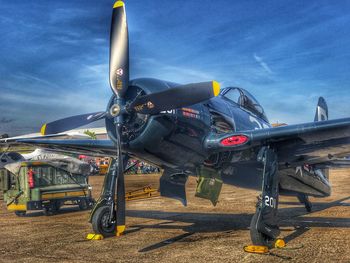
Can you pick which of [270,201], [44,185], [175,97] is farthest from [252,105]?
[44,185]

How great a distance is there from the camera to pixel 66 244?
811 centimetres

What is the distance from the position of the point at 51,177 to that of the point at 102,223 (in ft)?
18.6

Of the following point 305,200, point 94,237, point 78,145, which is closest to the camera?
Result: point 94,237

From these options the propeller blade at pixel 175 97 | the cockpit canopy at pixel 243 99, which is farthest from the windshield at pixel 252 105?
the propeller blade at pixel 175 97

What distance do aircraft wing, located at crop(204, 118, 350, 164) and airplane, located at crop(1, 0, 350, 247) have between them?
19mm

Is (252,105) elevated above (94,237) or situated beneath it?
elevated above

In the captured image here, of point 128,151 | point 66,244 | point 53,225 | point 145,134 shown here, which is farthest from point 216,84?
point 53,225

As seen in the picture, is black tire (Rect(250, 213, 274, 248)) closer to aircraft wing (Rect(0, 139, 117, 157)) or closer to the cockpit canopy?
the cockpit canopy

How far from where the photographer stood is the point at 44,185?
534 inches

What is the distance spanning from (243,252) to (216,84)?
10.6ft

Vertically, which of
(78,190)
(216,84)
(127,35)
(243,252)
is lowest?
(243,252)

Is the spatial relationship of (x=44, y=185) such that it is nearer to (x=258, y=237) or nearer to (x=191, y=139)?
(x=191, y=139)

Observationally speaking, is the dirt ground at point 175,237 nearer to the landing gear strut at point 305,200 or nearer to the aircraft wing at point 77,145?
the landing gear strut at point 305,200

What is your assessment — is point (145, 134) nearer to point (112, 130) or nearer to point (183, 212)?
point (112, 130)
